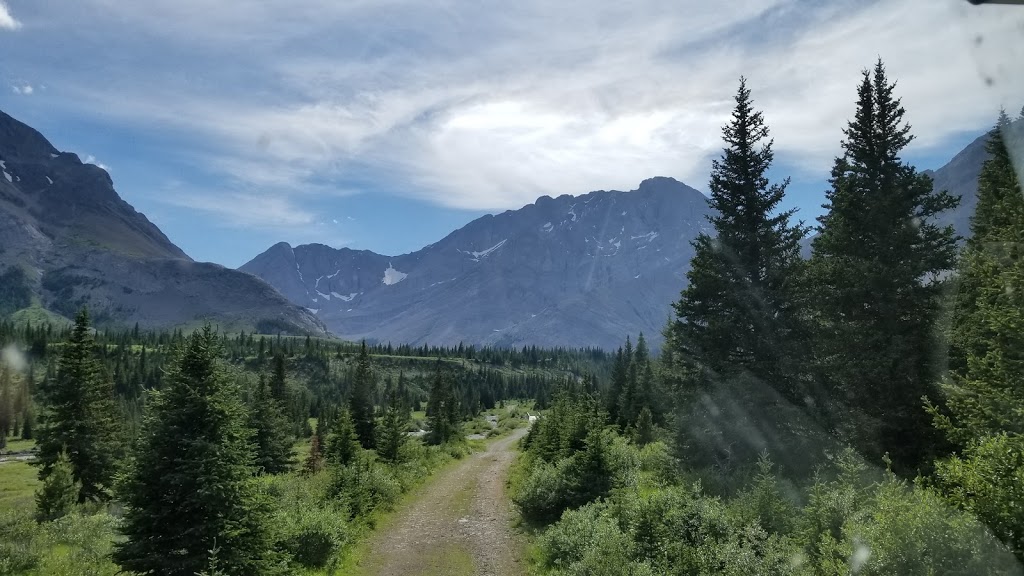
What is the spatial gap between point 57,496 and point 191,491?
992 inches

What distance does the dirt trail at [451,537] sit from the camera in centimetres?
2198

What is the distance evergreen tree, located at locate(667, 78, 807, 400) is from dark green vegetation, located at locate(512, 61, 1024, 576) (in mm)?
92

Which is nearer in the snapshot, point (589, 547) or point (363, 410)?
point (589, 547)

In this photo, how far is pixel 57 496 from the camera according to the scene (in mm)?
32594

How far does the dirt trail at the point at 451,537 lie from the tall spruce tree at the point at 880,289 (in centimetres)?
1460

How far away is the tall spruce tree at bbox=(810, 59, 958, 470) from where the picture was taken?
20875 millimetres

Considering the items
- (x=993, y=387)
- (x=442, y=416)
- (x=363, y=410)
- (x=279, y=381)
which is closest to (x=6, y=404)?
(x=279, y=381)

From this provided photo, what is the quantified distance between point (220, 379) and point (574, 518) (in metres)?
13.9

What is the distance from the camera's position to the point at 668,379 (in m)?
28.8

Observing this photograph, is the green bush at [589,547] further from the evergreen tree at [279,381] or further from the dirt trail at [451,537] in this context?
the evergreen tree at [279,381]

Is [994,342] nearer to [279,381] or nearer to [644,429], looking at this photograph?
[644,429]

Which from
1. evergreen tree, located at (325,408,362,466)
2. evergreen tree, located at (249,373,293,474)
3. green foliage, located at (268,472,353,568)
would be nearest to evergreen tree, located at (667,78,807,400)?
green foliage, located at (268,472,353,568)

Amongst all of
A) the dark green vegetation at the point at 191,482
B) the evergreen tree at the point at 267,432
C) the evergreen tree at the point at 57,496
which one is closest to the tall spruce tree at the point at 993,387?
the dark green vegetation at the point at 191,482

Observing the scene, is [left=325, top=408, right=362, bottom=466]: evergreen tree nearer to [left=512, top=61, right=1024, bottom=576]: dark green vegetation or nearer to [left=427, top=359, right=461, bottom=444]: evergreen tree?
[left=512, top=61, right=1024, bottom=576]: dark green vegetation
